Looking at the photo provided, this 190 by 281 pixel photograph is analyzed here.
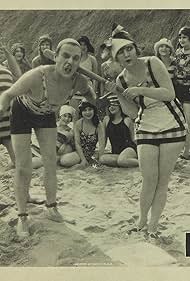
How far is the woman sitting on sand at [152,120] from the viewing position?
6.09 feet

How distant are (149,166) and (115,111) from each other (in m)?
0.21

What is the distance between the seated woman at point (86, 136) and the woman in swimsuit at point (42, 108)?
4 cm

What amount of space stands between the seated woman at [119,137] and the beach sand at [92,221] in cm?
3

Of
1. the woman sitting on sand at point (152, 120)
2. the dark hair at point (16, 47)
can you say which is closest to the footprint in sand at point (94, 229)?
the woman sitting on sand at point (152, 120)

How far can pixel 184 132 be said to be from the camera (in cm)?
187

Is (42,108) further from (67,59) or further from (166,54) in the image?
(166,54)

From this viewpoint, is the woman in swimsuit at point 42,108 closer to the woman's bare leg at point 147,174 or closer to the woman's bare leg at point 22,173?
the woman's bare leg at point 22,173

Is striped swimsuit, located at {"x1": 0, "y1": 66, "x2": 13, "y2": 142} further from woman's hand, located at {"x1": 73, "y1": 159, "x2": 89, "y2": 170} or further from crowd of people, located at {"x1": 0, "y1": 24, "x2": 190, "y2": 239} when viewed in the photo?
woman's hand, located at {"x1": 73, "y1": 159, "x2": 89, "y2": 170}

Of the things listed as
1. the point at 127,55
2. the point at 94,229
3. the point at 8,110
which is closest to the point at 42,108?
the point at 8,110

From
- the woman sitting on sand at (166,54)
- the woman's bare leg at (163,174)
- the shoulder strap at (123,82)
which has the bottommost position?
the woman's bare leg at (163,174)

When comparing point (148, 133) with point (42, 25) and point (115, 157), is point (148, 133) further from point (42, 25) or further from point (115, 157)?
point (42, 25)

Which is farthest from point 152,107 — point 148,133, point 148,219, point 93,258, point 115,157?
point 93,258

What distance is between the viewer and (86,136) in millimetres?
1909

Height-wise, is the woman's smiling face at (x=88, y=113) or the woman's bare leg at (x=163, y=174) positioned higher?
the woman's smiling face at (x=88, y=113)
